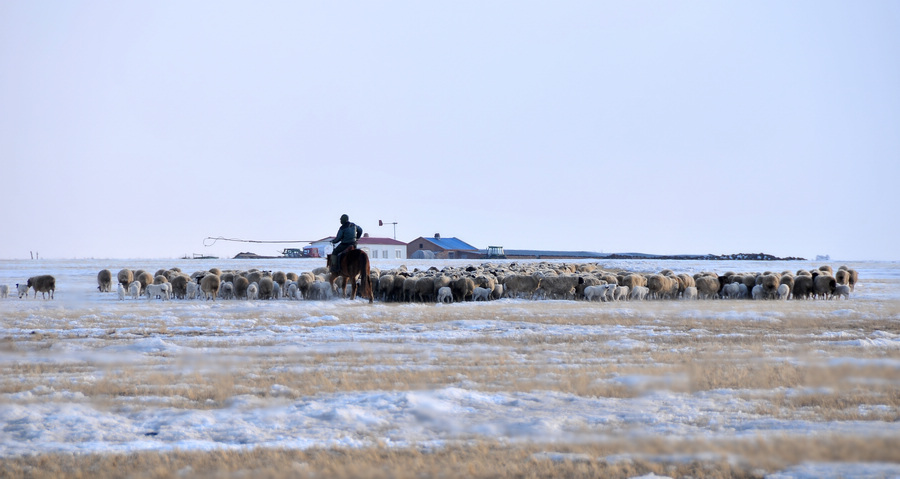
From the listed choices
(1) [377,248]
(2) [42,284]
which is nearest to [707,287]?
(2) [42,284]

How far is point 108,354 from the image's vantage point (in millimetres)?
12203

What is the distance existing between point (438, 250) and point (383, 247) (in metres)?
8.02

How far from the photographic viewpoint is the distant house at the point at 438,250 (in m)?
92.4

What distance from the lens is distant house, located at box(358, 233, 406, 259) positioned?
284ft

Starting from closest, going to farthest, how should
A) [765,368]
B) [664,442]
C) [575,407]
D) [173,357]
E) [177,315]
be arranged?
1. [664,442]
2. [575,407]
3. [765,368]
4. [173,357]
5. [177,315]

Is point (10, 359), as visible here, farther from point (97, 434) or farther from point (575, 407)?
point (575, 407)

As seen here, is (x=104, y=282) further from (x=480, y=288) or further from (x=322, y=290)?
(x=480, y=288)

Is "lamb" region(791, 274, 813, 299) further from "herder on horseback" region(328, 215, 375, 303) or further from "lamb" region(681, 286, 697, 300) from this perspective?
"herder on horseback" region(328, 215, 375, 303)

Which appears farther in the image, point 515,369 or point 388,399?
point 515,369

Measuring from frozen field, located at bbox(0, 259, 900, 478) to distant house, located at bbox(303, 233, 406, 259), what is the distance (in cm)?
6967

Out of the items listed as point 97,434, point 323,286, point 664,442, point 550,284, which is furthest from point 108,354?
point 550,284

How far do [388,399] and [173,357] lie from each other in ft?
16.7

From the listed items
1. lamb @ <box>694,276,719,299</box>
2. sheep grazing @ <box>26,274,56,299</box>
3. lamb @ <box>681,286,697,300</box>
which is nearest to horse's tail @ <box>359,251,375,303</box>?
lamb @ <box>681,286,697,300</box>

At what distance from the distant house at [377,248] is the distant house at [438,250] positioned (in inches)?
87.6
